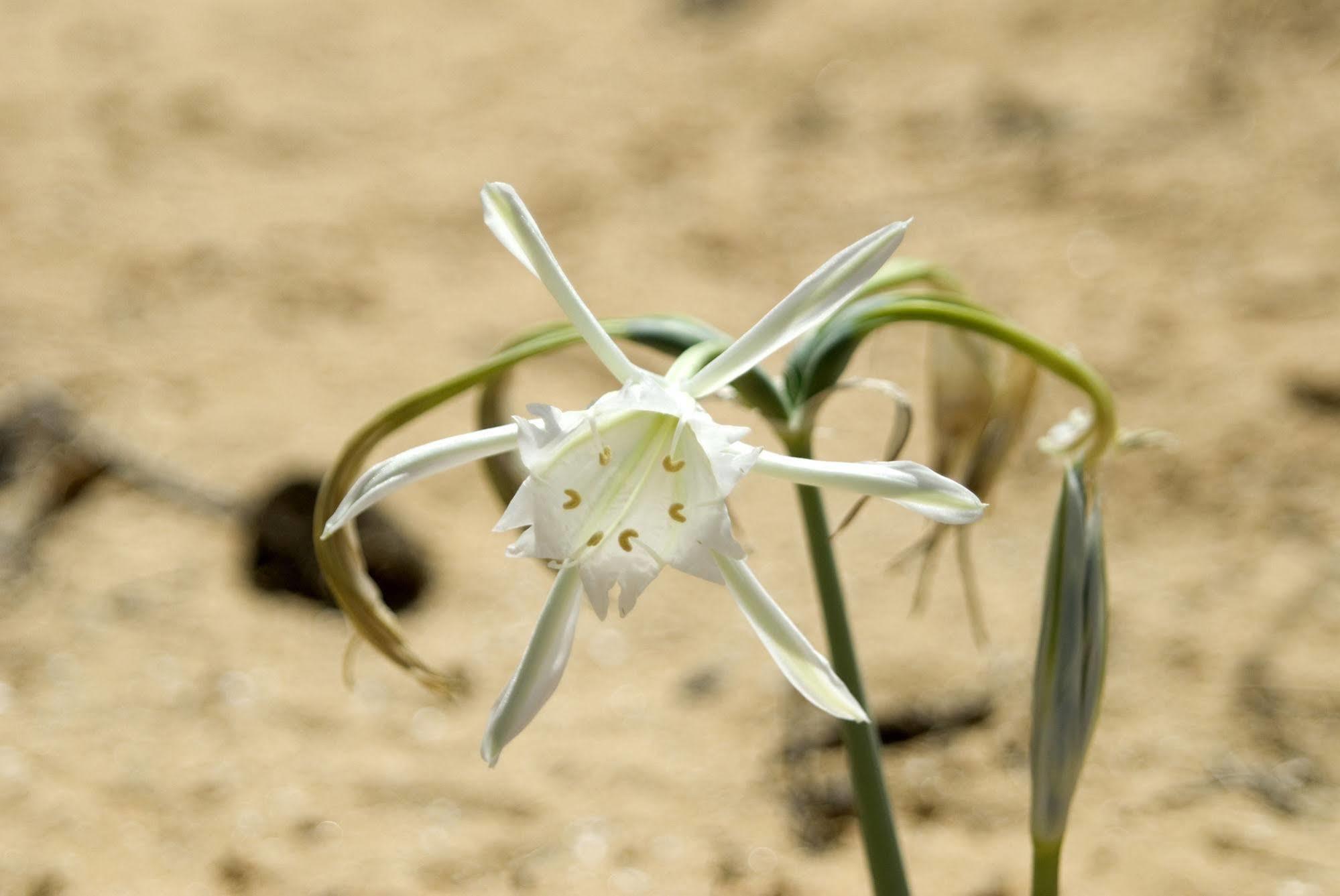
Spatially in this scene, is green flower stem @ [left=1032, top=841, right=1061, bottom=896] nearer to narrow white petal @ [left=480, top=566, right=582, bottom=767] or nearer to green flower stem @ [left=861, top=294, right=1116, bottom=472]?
green flower stem @ [left=861, top=294, right=1116, bottom=472]

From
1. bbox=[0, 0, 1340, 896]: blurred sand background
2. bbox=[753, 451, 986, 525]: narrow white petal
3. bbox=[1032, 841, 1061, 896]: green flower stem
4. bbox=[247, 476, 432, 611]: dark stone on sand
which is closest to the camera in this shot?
bbox=[753, 451, 986, 525]: narrow white petal

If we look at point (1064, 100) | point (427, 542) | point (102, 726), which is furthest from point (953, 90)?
point (102, 726)

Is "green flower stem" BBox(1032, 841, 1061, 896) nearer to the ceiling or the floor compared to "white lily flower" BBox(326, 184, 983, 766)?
nearer to the floor

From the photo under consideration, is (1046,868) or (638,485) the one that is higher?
(638,485)

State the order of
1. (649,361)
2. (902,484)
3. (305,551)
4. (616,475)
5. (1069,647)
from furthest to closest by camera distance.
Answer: (649,361), (305,551), (1069,647), (616,475), (902,484)

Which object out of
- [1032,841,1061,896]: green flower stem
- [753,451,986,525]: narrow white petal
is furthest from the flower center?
[1032,841,1061,896]: green flower stem

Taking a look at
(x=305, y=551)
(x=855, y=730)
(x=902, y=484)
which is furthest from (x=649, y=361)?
(x=902, y=484)

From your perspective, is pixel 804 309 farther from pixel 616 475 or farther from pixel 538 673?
pixel 538 673

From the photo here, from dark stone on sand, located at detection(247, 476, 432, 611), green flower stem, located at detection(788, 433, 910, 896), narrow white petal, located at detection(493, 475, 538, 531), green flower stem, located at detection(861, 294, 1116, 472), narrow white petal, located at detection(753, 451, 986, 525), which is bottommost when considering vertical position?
dark stone on sand, located at detection(247, 476, 432, 611)
